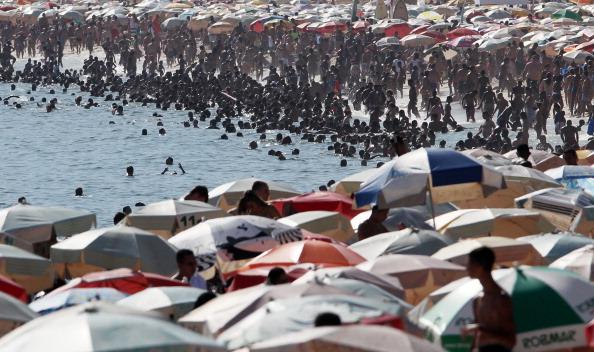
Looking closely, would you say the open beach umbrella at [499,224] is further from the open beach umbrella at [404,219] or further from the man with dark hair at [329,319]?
the man with dark hair at [329,319]

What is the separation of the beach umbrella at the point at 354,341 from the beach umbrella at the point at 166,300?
11.5ft

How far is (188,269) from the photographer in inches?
555

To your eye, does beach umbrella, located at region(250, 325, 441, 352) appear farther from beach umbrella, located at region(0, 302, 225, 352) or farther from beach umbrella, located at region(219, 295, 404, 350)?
beach umbrella, located at region(219, 295, 404, 350)

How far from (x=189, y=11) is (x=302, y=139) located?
72.3ft

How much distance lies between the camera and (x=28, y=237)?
18.3m

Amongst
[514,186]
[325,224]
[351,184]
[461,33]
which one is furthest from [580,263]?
[461,33]

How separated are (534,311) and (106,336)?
3.14 meters

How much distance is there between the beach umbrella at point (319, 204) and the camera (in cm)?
1972

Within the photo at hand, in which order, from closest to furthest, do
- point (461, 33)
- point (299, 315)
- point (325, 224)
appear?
point (299, 315), point (325, 224), point (461, 33)

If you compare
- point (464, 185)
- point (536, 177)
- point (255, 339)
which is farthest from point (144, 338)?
point (536, 177)

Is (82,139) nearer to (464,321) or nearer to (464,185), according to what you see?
(464,185)

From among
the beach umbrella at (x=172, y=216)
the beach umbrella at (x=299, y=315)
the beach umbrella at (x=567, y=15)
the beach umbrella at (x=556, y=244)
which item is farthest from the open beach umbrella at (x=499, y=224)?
the beach umbrella at (x=567, y=15)

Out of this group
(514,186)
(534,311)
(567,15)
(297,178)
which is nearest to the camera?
(534,311)

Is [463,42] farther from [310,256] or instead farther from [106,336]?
[106,336]
